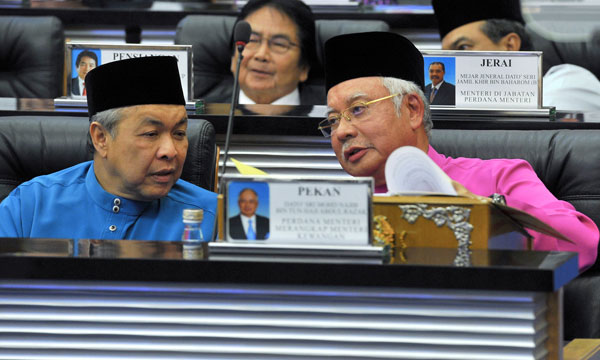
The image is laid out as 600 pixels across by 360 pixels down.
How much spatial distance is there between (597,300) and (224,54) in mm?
2129

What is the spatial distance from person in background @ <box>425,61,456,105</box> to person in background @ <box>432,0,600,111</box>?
2.45 ft

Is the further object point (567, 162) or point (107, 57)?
point (107, 57)

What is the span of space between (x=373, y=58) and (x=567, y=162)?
0.52 m

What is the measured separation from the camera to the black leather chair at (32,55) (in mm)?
3912

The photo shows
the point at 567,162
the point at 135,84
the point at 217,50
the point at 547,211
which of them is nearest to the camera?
the point at 547,211

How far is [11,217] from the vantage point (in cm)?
218

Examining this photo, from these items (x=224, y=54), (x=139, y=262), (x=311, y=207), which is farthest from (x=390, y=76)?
(x=224, y=54)

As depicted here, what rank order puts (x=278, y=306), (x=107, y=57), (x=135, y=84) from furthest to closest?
(x=107, y=57), (x=135, y=84), (x=278, y=306)

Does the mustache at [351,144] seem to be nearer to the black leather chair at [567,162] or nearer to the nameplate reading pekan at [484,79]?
the black leather chair at [567,162]

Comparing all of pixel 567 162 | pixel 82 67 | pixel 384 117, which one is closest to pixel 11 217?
pixel 82 67

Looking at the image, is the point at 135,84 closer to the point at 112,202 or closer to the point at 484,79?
the point at 112,202

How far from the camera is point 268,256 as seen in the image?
1408 mm

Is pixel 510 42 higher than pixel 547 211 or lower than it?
higher

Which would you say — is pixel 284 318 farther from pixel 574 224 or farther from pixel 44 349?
pixel 574 224
